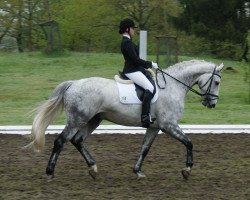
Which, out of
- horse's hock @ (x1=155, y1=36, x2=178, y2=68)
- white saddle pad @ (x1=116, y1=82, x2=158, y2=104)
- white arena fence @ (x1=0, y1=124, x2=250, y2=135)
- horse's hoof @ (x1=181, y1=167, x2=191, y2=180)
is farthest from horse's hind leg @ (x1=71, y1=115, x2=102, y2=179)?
horse's hock @ (x1=155, y1=36, x2=178, y2=68)

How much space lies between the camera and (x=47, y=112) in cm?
742

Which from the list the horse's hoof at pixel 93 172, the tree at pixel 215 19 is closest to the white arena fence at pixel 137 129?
the horse's hoof at pixel 93 172

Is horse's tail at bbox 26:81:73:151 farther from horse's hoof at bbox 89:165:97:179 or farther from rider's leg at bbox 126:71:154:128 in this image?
rider's leg at bbox 126:71:154:128

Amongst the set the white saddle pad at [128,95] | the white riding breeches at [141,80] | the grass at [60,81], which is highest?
the white riding breeches at [141,80]

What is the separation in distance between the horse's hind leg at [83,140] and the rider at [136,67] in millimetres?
780

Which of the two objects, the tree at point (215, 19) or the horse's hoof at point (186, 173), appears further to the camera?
the tree at point (215, 19)

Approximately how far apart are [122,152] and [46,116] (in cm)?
219

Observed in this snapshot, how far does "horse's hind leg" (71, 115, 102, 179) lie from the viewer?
7386 mm

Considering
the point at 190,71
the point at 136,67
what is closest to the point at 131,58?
the point at 136,67

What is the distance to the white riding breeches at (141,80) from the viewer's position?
7250 mm

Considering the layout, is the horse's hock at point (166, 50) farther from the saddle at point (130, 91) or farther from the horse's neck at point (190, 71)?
the saddle at point (130, 91)

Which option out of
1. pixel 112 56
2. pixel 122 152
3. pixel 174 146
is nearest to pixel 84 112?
pixel 122 152

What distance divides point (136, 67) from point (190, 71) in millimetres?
863

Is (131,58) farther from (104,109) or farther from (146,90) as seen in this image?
(104,109)
